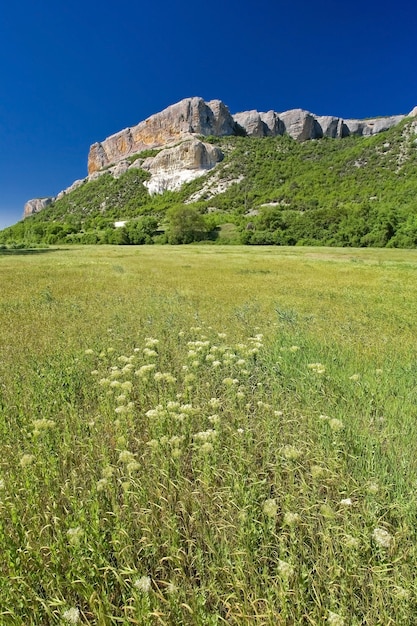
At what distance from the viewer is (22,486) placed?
8.93ft

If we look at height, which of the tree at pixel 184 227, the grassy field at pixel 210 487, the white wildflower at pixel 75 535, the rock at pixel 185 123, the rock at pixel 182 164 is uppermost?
the rock at pixel 185 123

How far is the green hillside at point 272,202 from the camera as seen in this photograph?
238 ft

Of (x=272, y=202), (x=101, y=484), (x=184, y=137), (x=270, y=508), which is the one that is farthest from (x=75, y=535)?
(x=184, y=137)

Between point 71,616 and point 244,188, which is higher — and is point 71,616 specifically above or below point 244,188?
below

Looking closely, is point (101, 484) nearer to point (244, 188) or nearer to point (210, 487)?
point (210, 487)

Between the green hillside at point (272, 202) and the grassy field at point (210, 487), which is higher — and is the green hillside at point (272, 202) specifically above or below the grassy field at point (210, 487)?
above

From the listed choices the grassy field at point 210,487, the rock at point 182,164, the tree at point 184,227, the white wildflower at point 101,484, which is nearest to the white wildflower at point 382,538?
the grassy field at point 210,487

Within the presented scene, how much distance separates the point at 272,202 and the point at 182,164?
2746 inches

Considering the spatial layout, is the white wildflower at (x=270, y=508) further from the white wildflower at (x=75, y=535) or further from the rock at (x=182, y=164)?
the rock at (x=182, y=164)

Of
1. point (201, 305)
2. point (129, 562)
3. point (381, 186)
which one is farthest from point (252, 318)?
point (381, 186)

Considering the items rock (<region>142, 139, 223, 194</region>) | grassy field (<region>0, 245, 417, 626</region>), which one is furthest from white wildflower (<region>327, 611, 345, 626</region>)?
rock (<region>142, 139, 223, 194</region>)

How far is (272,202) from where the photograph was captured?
4380 inches

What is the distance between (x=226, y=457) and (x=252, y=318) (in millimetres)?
6056

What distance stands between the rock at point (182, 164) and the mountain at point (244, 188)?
0.51 metres
